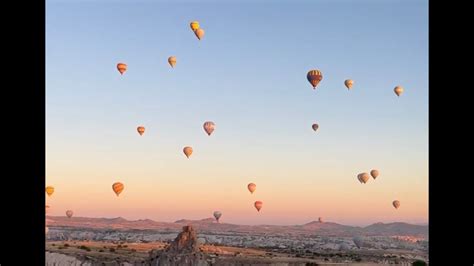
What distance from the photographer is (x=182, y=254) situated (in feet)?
457

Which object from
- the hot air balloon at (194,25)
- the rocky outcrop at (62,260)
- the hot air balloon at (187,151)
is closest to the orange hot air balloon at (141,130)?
the hot air balloon at (187,151)

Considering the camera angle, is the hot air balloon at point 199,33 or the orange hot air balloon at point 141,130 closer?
the hot air balloon at point 199,33

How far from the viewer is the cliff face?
13688 cm

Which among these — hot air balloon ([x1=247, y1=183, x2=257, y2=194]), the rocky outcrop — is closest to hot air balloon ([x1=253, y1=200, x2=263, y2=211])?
hot air balloon ([x1=247, y1=183, x2=257, y2=194])

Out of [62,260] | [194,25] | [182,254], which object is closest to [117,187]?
[194,25]

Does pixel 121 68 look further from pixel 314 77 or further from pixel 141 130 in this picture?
pixel 314 77

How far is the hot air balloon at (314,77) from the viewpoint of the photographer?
244 feet

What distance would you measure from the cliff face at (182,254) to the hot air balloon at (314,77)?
6818 centimetres

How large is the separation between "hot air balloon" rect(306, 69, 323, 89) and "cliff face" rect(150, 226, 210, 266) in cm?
6818

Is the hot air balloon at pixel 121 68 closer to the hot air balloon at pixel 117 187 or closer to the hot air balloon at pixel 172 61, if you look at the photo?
the hot air balloon at pixel 172 61

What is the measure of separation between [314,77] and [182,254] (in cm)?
7160
